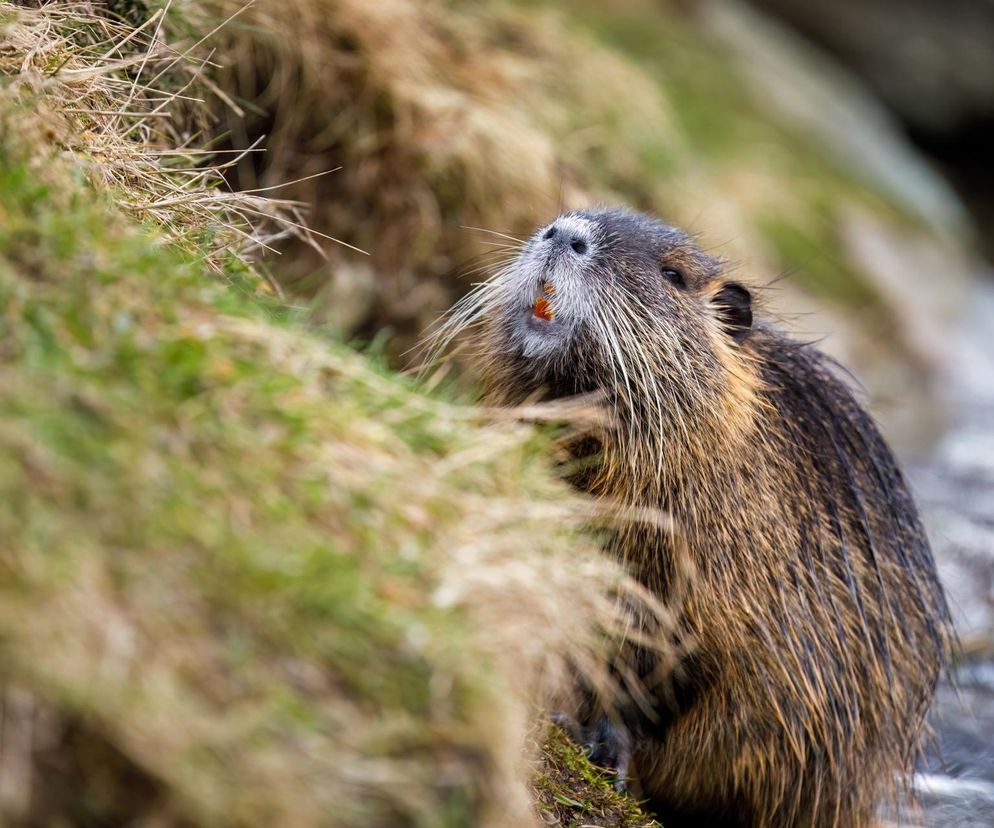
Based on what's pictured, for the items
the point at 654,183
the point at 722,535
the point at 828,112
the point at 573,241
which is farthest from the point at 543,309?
the point at 828,112

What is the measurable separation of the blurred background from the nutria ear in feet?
1.39

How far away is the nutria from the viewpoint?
3.43 metres

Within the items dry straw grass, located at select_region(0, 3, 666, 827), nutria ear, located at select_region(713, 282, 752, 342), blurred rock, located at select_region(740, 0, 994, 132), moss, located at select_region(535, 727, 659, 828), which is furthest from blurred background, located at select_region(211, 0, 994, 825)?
blurred rock, located at select_region(740, 0, 994, 132)

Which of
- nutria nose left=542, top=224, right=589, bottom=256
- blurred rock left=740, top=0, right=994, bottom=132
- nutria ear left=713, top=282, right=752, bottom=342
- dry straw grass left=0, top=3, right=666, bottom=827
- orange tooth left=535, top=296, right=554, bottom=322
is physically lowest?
dry straw grass left=0, top=3, right=666, bottom=827

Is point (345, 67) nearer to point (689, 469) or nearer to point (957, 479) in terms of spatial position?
point (689, 469)

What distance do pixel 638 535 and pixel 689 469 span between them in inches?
10.9

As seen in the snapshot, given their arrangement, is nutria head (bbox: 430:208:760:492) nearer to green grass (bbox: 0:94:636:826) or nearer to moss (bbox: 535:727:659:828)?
moss (bbox: 535:727:659:828)

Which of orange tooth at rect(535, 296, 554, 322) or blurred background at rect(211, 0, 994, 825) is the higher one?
blurred background at rect(211, 0, 994, 825)

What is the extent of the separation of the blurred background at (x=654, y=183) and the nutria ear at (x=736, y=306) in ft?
1.39

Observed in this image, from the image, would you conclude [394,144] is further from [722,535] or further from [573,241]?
[722,535]

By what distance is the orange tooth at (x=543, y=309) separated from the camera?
354 cm

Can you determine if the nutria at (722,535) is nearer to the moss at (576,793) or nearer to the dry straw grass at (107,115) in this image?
the moss at (576,793)

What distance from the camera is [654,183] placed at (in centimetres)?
748

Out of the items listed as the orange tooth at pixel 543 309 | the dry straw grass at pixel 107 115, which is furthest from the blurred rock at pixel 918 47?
the dry straw grass at pixel 107 115
